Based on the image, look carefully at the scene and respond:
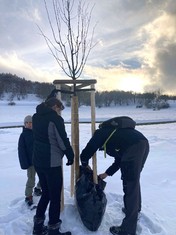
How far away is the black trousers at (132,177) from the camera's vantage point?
3.57 m

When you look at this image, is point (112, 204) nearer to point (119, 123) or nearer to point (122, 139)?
point (122, 139)

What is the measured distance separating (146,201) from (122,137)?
2.14 metres

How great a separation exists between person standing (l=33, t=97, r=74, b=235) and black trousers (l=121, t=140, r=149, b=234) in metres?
0.72

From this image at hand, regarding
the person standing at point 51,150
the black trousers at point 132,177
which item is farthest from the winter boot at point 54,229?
the black trousers at point 132,177

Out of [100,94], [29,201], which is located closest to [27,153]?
[29,201]

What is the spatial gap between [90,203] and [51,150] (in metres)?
0.89

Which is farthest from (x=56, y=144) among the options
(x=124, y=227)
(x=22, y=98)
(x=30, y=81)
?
(x=30, y=81)

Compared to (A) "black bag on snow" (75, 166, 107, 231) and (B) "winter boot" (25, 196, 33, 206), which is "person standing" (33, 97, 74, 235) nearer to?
(A) "black bag on snow" (75, 166, 107, 231)

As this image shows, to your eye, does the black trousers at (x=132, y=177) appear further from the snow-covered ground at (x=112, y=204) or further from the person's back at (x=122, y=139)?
the snow-covered ground at (x=112, y=204)

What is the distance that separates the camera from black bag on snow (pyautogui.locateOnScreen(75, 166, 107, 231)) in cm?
367

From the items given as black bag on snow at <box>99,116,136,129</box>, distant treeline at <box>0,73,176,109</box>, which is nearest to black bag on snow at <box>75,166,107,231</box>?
black bag on snow at <box>99,116,136,129</box>

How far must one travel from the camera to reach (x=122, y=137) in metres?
3.59

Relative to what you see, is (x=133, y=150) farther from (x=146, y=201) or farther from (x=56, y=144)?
(x=146, y=201)

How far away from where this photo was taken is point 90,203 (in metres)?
3.67
